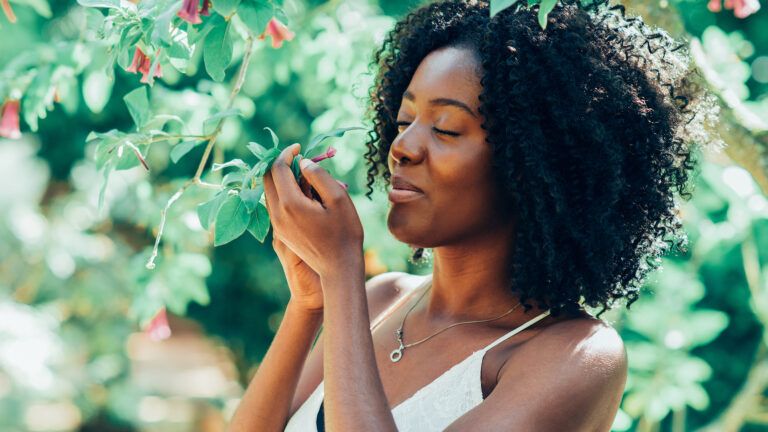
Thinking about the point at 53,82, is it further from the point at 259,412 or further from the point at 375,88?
the point at 259,412

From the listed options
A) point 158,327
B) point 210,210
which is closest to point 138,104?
point 210,210

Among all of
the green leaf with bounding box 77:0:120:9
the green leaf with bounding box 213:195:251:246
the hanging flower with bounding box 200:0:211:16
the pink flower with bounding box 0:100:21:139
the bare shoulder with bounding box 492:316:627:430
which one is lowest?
the bare shoulder with bounding box 492:316:627:430

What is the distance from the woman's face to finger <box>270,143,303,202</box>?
0.69 ft

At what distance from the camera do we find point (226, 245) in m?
5.04

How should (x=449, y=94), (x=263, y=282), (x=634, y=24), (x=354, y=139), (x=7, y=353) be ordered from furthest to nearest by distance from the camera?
1. (x=263, y=282)
2. (x=7, y=353)
3. (x=354, y=139)
4. (x=634, y=24)
5. (x=449, y=94)

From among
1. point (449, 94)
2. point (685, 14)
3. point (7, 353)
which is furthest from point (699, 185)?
point (7, 353)

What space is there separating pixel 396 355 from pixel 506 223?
360 mm

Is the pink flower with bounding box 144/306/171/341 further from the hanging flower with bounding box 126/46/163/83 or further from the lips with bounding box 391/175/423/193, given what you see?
the lips with bounding box 391/175/423/193

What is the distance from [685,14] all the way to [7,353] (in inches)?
128

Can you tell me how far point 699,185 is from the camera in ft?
11.9

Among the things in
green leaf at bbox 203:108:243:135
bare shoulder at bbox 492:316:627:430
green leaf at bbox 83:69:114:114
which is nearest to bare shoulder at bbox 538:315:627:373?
bare shoulder at bbox 492:316:627:430

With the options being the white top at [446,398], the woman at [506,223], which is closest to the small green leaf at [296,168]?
the woman at [506,223]

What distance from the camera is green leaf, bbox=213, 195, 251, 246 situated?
157 cm

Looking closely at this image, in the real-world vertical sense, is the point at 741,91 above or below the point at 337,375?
above
